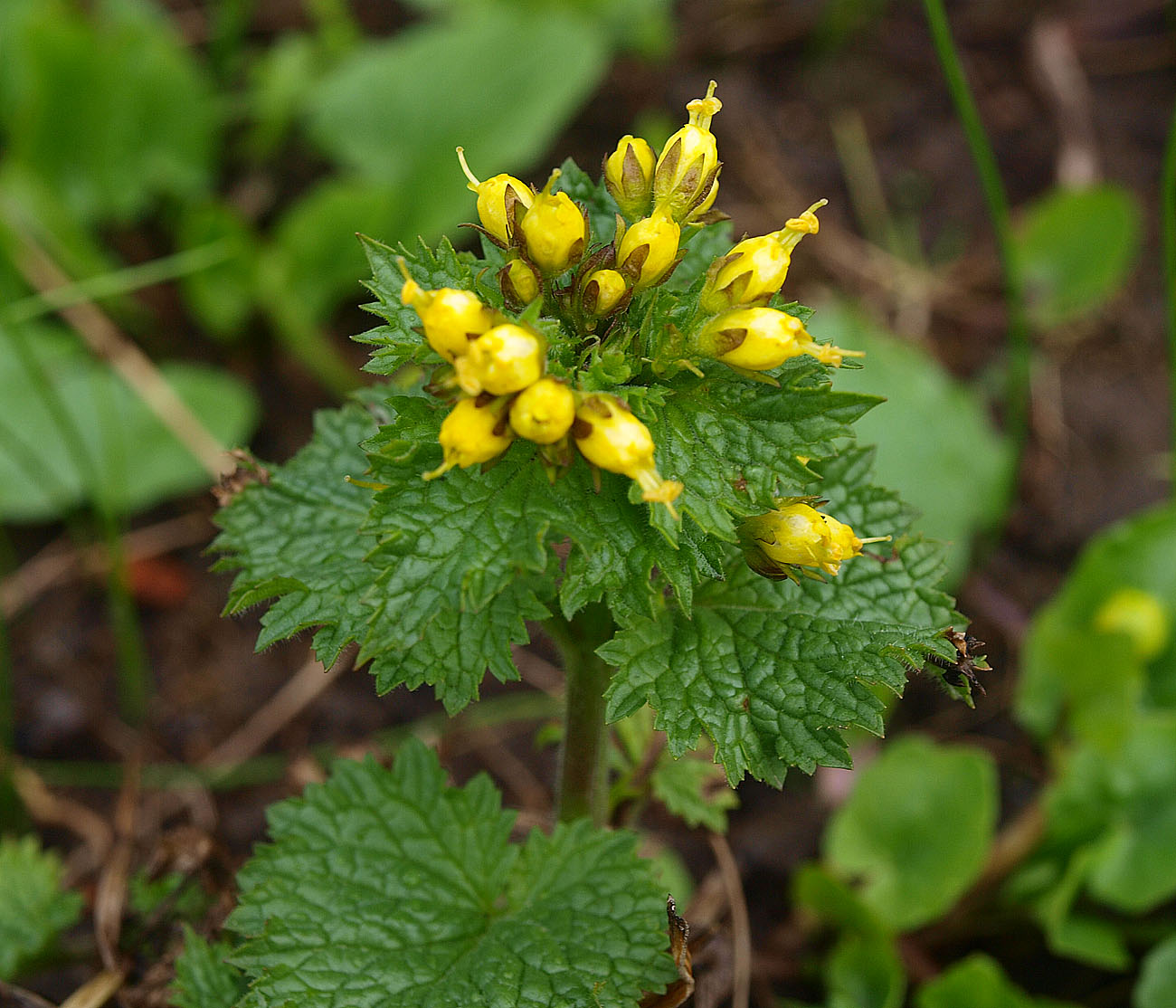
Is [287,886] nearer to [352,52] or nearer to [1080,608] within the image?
[1080,608]

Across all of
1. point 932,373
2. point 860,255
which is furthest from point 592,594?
point 860,255

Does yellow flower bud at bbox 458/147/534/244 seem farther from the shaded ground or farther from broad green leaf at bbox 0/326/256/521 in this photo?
broad green leaf at bbox 0/326/256/521

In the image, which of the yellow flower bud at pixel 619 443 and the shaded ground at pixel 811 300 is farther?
the shaded ground at pixel 811 300

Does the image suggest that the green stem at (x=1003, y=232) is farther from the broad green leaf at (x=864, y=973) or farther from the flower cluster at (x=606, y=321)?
the broad green leaf at (x=864, y=973)

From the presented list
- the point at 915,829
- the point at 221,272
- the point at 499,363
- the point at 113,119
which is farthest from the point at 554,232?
the point at 113,119

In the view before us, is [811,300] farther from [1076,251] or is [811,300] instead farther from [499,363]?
[499,363]

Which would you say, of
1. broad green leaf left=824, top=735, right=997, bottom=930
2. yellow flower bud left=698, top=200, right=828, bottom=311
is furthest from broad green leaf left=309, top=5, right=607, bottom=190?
yellow flower bud left=698, top=200, right=828, bottom=311

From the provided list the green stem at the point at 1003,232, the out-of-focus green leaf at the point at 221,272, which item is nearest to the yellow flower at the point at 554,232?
the green stem at the point at 1003,232
